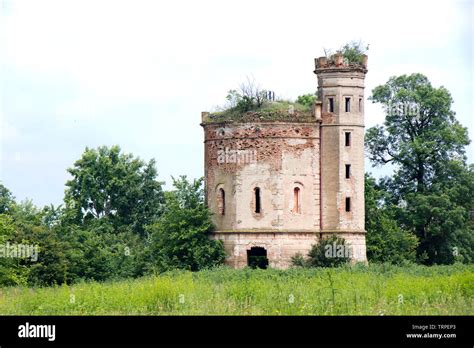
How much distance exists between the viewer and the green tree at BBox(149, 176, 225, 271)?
48.7 metres

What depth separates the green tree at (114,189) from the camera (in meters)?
58.0

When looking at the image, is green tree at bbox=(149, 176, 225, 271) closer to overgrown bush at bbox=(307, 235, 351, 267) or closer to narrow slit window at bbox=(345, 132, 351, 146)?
overgrown bush at bbox=(307, 235, 351, 267)

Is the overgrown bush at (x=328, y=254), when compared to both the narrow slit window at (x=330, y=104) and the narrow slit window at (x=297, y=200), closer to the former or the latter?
the narrow slit window at (x=297, y=200)

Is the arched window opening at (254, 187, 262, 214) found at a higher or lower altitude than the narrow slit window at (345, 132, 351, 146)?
lower

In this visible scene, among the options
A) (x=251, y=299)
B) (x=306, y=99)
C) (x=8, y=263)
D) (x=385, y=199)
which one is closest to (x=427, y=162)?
(x=385, y=199)

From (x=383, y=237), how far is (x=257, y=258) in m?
5.98

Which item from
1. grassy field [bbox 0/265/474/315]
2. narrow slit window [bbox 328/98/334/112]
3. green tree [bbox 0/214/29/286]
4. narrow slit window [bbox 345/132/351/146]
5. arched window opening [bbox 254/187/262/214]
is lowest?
grassy field [bbox 0/265/474/315]

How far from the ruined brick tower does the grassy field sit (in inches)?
484

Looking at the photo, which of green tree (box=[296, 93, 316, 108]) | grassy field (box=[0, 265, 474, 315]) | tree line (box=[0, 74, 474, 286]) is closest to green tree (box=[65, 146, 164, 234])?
tree line (box=[0, 74, 474, 286])

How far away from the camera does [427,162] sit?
191 ft

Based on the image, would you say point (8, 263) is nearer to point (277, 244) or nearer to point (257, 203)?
point (257, 203)

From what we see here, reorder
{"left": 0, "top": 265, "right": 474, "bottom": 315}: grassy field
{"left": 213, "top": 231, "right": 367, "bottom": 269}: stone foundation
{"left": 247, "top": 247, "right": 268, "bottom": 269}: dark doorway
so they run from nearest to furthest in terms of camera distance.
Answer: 1. {"left": 0, "top": 265, "right": 474, "bottom": 315}: grassy field
2. {"left": 213, "top": 231, "right": 367, "bottom": 269}: stone foundation
3. {"left": 247, "top": 247, "right": 268, "bottom": 269}: dark doorway

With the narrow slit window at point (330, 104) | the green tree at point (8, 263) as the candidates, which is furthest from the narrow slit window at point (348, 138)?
the green tree at point (8, 263)

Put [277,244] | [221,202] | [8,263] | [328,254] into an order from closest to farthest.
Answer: [8,263]
[328,254]
[277,244]
[221,202]
